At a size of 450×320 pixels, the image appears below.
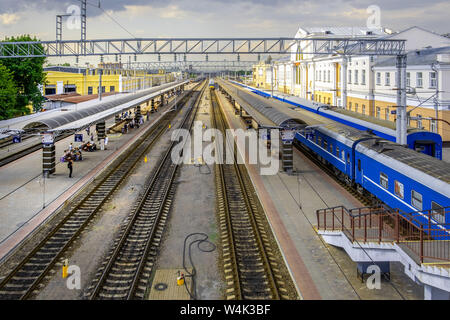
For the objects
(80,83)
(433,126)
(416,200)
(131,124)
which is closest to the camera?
(416,200)

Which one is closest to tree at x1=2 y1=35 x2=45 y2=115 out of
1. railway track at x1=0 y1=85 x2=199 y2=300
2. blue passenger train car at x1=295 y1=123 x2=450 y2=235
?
railway track at x1=0 y1=85 x2=199 y2=300

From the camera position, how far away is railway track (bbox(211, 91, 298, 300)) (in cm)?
1098

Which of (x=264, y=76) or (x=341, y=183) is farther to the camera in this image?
(x=264, y=76)

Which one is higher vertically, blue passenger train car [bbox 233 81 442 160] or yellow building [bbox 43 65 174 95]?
yellow building [bbox 43 65 174 95]

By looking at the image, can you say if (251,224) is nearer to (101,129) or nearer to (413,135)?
(413,135)

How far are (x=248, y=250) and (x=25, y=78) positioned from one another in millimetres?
44601

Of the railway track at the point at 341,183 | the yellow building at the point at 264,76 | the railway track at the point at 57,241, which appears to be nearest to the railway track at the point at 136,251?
the railway track at the point at 57,241

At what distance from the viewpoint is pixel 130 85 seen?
8256cm

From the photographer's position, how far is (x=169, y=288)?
36.4 feet

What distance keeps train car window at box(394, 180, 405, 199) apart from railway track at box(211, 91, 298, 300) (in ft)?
15.9

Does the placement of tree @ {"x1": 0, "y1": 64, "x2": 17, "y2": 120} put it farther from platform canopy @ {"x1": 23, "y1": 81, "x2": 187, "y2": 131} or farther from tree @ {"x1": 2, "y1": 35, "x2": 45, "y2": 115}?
platform canopy @ {"x1": 23, "y1": 81, "x2": 187, "y2": 131}

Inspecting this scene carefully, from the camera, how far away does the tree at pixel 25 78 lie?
154ft

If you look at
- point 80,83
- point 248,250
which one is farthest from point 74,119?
point 80,83

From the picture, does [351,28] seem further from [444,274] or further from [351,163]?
[444,274]
